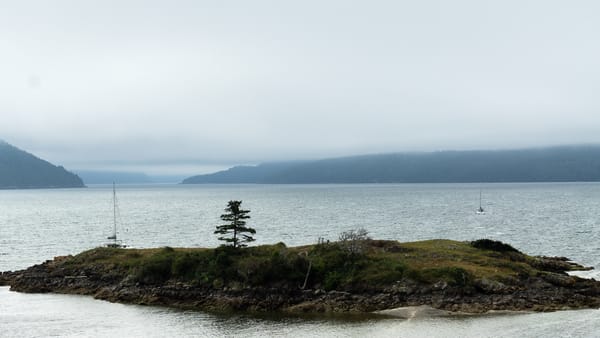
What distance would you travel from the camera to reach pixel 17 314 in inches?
2928

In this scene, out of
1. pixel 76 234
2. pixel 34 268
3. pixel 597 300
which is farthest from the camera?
pixel 76 234

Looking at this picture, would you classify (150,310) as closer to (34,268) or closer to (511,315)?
(34,268)

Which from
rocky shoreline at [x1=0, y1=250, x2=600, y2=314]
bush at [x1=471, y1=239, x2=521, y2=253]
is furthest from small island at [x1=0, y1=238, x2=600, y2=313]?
bush at [x1=471, y1=239, x2=521, y2=253]

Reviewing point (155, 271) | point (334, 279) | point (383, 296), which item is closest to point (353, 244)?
point (334, 279)

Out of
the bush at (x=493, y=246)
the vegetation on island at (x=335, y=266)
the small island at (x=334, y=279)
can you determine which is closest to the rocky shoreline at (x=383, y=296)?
the small island at (x=334, y=279)

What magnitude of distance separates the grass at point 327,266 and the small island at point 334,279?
0.15 m

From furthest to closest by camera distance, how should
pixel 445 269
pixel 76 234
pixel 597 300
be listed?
1. pixel 76 234
2. pixel 445 269
3. pixel 597 300

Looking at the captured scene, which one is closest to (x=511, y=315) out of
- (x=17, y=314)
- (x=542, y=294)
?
(x=542, y=294)

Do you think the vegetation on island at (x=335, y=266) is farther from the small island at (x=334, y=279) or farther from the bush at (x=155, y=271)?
the small island at (x=334, y=279)

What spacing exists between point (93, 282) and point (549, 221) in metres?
144

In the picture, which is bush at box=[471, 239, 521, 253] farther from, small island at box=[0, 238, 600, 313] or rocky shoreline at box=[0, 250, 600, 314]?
rocky shoreline at box=[0, 250, 600, 314]

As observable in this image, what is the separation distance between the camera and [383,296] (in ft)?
246

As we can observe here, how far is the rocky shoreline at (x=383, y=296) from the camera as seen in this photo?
234 ft

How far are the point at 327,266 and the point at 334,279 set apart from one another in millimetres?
2945
